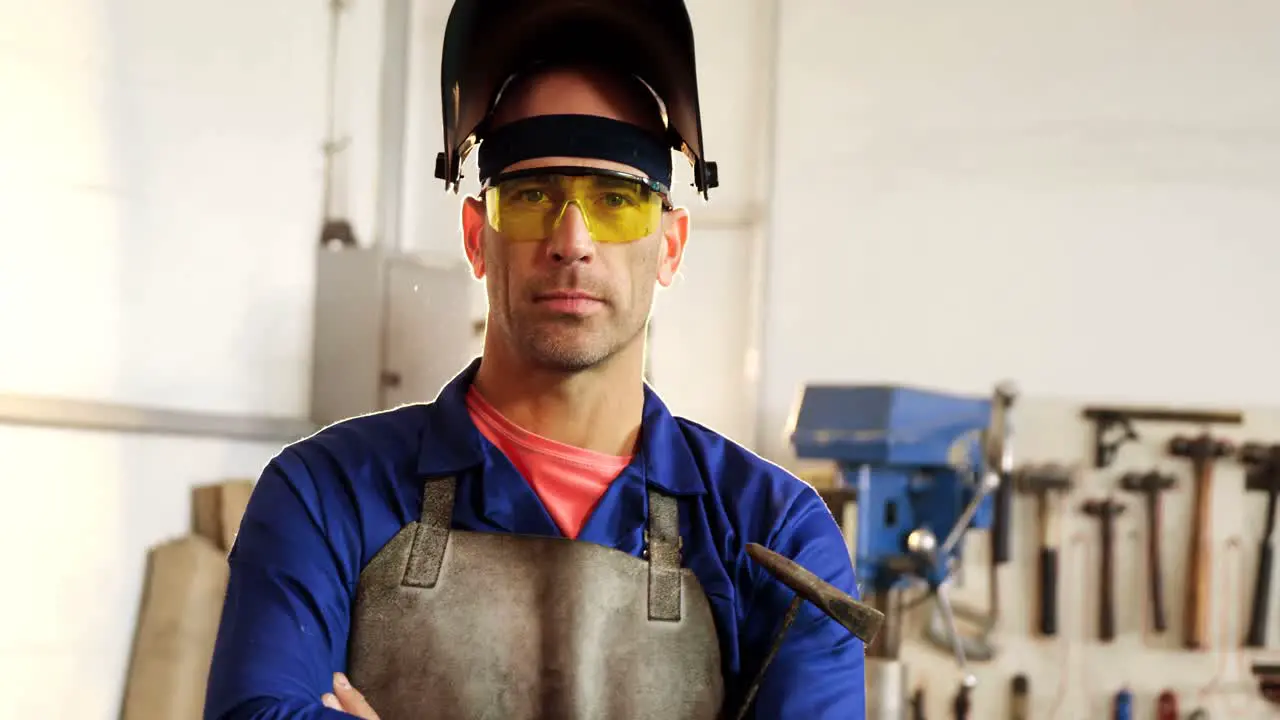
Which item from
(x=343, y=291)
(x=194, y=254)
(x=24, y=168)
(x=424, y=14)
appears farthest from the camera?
(x=424, y=14)

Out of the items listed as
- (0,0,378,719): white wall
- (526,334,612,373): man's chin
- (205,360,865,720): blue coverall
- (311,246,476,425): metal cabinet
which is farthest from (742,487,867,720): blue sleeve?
(311,246,476,425): metal cabinet

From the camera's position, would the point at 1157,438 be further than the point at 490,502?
Yes

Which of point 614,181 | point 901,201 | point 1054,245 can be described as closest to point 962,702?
point 1054,245

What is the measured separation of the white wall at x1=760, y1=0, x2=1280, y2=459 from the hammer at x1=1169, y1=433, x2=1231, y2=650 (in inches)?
6.6

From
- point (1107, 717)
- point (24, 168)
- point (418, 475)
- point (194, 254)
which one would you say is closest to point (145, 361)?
point (194, 254)

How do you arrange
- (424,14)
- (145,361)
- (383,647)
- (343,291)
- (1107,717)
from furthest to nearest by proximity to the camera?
(424,14) < (1107,717) < (343,291) < (145,361) < (383,647)

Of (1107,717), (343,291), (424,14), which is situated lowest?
(1107,717)

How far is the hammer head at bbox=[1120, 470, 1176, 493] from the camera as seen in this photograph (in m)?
4.11

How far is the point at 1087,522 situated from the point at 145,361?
2.71m

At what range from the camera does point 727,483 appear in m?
1.56

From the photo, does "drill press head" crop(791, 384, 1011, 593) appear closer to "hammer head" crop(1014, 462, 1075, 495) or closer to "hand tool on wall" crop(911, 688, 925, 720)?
"hammer head" crop(1014, 462, 1075, 495)

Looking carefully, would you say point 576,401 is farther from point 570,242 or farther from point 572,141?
point 572,141

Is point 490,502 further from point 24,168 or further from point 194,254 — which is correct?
point 194,254

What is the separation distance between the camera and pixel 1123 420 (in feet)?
13.6
